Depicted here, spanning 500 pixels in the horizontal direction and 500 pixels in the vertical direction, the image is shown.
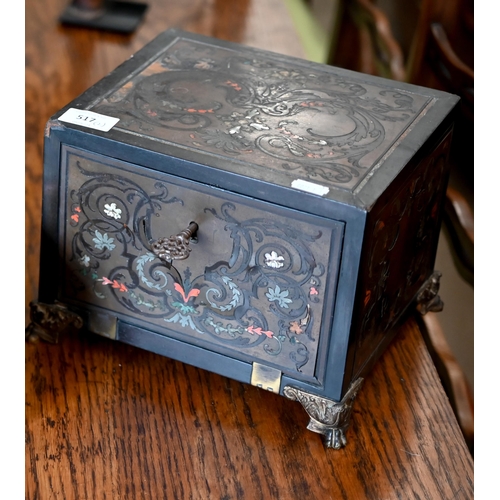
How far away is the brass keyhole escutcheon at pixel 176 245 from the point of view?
89 cm

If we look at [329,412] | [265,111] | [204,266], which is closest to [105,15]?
[265,111]

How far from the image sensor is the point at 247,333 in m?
0.96

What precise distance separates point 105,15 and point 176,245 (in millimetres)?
992

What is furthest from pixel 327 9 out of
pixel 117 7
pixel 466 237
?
pixel 466 237

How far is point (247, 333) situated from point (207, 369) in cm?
9

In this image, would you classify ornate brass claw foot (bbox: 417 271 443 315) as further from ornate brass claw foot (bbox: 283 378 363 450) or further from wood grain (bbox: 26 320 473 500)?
ornate brass claw foot (bbox: 283 378 363 450)

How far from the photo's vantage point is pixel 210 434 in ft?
3.26

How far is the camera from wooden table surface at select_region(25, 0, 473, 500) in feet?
3.07

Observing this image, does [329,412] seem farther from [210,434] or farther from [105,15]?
[105,15]

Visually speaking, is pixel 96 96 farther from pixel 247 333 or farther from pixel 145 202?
pixel 247 333

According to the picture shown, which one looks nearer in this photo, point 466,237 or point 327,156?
point 327,156

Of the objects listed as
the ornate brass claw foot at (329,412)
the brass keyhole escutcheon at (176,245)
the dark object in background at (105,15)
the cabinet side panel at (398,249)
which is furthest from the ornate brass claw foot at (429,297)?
the dark object in background at (105,15)

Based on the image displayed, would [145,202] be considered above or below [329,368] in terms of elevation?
above

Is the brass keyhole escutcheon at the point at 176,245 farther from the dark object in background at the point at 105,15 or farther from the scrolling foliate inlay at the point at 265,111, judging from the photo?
the dark object in background at the point at 105,15
